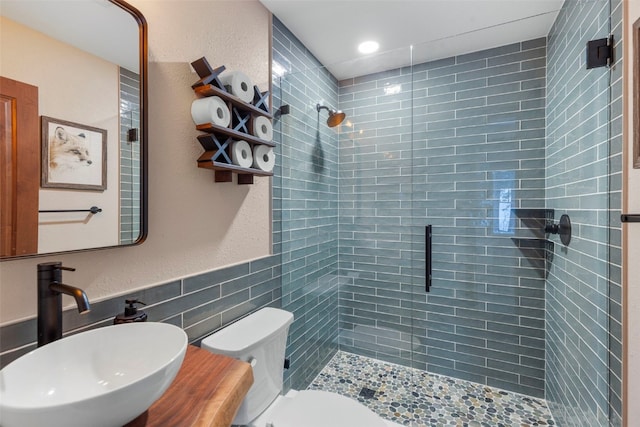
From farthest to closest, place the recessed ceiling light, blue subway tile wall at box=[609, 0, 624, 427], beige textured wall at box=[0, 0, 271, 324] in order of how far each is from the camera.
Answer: the recessed ceiling light < blue subway tile wall at box=[609, 0, 624, 427] < beige textured wall at box=[0, 0, 271, 324]

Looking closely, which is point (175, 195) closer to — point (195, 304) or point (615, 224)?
point (195, 304)

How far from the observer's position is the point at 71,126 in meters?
0.88

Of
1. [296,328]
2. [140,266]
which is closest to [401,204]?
[296,328]

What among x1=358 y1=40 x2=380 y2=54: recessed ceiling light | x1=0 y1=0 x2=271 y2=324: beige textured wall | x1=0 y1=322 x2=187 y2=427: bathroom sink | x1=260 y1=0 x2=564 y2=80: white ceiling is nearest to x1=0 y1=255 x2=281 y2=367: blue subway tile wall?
x1=0 y1=0 x2=271 y2=324: beige textured wall

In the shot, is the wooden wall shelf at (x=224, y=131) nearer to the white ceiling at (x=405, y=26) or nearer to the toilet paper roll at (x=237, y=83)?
the toilet paper roll at (x=237, y=83)

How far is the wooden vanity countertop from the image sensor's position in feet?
2.21

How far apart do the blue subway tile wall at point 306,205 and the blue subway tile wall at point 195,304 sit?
0.26 m

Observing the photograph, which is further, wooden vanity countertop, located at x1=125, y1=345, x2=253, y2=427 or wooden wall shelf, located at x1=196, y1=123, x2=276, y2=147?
wooden wall shelf, located at x1=196, y1=123, x2=276, y2=147

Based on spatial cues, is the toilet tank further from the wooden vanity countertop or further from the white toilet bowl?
the wooden vanity countertop

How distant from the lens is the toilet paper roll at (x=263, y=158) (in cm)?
159

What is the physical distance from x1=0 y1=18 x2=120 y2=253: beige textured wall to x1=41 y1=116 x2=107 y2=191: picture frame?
0.06ft

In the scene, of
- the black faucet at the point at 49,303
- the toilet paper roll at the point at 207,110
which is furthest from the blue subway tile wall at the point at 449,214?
the black faucet at the point at 49,303

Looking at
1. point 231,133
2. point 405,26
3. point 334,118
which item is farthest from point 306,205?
point 405,26

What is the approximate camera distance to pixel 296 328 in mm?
2111
